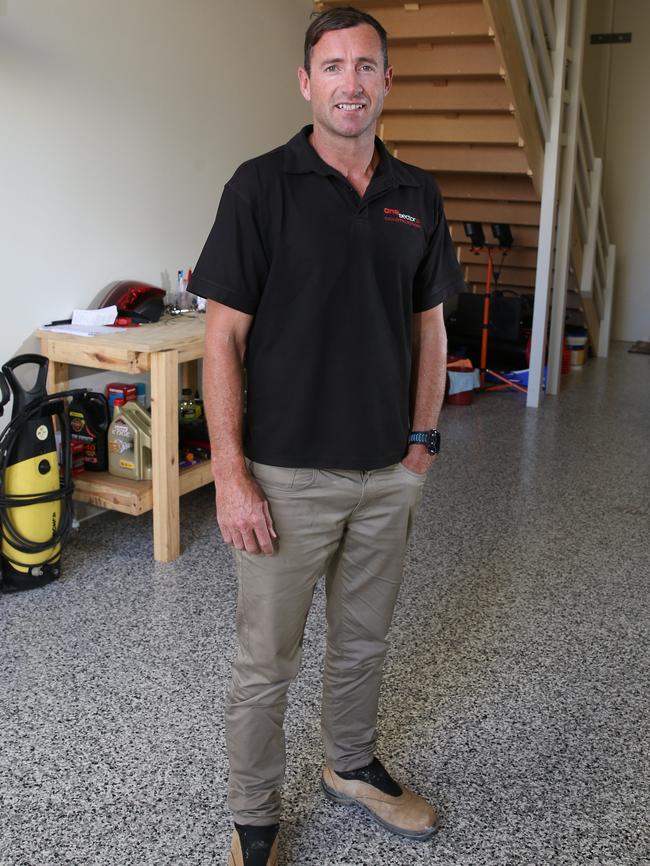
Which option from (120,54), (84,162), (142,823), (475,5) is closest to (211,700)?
(142,823)

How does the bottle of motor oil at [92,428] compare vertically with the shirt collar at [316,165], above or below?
below

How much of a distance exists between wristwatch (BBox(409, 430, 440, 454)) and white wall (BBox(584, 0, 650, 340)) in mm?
7503

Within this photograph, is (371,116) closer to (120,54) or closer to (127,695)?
(127,695)

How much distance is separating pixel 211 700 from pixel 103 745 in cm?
31

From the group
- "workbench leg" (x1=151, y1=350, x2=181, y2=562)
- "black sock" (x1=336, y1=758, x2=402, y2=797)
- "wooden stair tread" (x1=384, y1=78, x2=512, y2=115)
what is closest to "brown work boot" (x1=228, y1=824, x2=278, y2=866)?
"black sock" (x1=336, y1=758, x2=402, y2=797)

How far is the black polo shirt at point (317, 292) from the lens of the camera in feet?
4.89

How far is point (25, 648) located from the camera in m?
2.55

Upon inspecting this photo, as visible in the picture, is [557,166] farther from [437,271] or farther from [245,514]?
[245,514]

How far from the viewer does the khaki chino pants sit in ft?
5.21

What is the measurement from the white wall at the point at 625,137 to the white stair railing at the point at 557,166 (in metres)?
1.71

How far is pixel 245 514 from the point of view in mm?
1538

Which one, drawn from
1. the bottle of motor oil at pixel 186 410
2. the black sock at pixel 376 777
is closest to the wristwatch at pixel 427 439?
the black sock at pixel 376 777

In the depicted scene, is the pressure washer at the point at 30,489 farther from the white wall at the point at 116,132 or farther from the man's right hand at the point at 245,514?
the man's right hand at the point at 245,514

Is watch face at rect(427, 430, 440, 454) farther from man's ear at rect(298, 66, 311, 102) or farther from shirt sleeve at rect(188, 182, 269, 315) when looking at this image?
→ man's ear at rect(298, 66, 311, 102)
